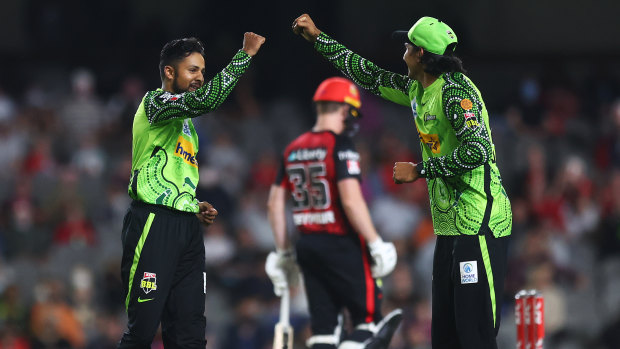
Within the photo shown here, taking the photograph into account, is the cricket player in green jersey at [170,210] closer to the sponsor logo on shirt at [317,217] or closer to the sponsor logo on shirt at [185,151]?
the sponsor logo on shirt at [185,151]

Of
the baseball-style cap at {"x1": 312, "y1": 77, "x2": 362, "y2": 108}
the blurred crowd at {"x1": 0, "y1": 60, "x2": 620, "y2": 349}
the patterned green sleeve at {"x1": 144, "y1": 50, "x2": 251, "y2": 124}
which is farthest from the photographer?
the blurred crowd at {"x1": 0, "y1": 60, "x2": 620, "y2": 349}

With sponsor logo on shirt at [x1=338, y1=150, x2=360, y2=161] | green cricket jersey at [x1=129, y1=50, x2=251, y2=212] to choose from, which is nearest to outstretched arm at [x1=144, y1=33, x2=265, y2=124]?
green cricket jersey at [x1=129, y1=50, x2=251, y2=212]

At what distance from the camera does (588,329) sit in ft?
36.2

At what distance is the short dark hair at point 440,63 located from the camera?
5.87 metres

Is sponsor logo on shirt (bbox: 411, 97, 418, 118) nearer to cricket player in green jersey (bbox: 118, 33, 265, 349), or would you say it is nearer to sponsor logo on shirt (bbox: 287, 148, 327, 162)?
cricket player in green jersey (bbox: 118, 33, 265, 349)

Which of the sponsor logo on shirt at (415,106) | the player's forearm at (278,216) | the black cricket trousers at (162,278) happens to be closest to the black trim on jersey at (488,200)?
the sponsor logo on shirt at (415,106)

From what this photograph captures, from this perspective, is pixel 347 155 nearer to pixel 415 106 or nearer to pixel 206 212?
pixel 415 106

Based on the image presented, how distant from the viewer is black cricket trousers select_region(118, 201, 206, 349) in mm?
5828

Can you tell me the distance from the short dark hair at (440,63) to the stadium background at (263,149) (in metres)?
4.82

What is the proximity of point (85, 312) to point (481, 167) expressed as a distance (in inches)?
250

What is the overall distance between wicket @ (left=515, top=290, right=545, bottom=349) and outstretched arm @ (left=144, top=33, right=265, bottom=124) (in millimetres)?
2143

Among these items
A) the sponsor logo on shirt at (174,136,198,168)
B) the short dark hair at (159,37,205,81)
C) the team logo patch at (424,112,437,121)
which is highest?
the short dark hair at (159,37,205,81)

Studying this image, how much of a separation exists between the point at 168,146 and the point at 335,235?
6.78ft

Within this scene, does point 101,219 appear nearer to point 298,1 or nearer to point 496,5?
point 298,1
